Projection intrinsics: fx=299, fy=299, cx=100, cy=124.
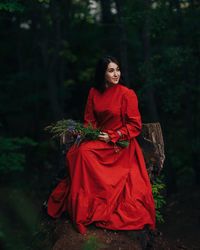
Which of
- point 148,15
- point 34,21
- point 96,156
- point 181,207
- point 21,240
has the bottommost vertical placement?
point 181,207

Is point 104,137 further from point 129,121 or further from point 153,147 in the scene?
point 153,147

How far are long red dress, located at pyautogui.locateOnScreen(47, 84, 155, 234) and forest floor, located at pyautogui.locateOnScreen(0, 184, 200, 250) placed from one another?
119 millimetres

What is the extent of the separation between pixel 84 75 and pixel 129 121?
5235 millimetres

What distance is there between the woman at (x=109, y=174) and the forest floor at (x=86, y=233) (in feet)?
0.39

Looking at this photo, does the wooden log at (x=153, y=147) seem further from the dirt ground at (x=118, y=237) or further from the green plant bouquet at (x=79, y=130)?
the dirt ground at (x=118, y=237)

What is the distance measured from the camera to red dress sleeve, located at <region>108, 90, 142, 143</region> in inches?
148

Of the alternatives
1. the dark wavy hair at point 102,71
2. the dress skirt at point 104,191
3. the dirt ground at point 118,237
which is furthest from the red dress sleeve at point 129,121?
the dirt ground at point 118,237

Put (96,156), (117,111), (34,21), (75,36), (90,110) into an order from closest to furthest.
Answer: (96,156) → (117,111) → (90,110) → (34,21) → (75,36)

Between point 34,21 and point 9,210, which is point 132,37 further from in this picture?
point 9,210

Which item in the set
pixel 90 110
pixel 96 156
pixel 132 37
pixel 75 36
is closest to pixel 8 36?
pixel 75 36

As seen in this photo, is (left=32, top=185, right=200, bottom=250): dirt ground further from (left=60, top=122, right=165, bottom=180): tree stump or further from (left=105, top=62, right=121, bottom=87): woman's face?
(left=105, top=62, right=121, bottom=87): woman's face

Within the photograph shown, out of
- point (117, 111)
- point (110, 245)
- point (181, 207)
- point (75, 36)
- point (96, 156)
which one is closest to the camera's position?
point (110, 245)

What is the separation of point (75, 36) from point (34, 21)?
2209 millimetres

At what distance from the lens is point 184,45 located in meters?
6.28
